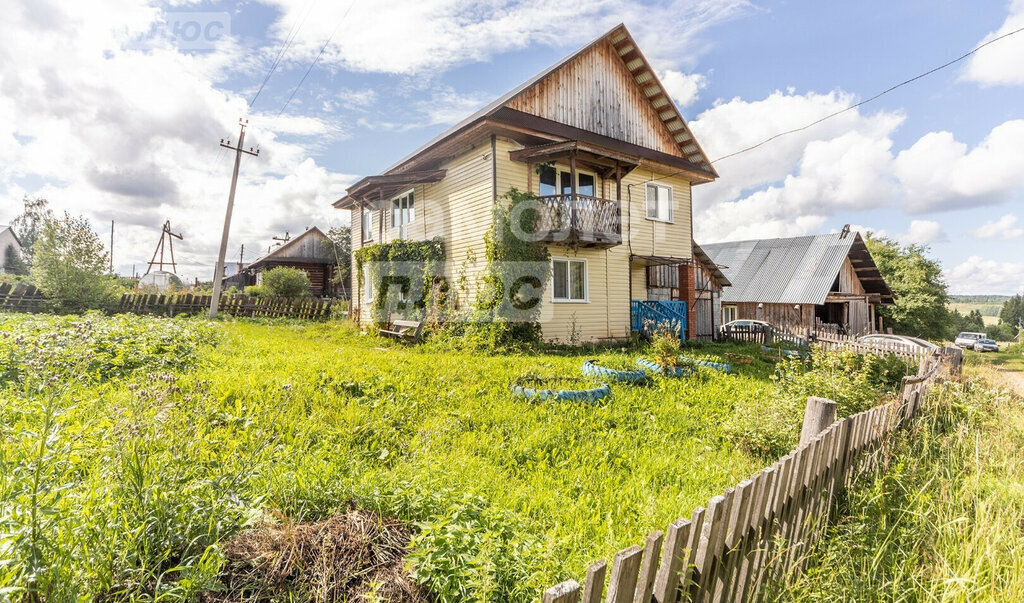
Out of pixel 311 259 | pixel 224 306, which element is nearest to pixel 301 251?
pixel 311 259

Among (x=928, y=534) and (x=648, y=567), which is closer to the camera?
(x=648, y=567)

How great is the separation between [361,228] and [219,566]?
67.5ft

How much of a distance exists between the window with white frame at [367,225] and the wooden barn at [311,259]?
21638 millimetres

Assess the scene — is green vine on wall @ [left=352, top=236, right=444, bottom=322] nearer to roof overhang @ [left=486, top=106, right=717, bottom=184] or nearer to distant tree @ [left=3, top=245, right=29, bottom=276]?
roof overhang @ [left=486, top=106, right=717, bottom=184]

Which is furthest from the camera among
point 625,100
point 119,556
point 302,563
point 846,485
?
point 625,100

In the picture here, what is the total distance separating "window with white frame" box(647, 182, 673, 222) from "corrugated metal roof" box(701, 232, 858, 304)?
28.7ft

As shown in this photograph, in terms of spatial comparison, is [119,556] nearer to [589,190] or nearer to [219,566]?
[219,566]

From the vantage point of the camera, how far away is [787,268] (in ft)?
90.4

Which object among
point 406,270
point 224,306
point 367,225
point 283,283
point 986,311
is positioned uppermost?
point 367,225

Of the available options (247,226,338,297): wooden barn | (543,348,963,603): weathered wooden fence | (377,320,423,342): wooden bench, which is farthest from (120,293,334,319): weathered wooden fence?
(543,348,963,603): weathered wooden fence

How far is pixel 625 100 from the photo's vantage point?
1653 cm

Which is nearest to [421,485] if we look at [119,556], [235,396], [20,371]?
[119,556]

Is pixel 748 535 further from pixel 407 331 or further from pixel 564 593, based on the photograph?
pixel 407 331

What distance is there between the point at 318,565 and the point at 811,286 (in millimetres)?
29323
